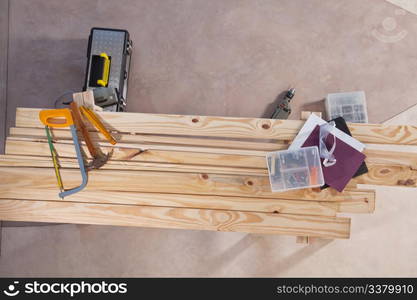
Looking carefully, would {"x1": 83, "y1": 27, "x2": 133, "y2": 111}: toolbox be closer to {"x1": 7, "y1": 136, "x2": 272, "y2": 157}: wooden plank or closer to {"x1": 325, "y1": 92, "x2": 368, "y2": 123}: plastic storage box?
{"x1": 7, "y1": 136, "x2": 272, "y2": 157}: wooden plank

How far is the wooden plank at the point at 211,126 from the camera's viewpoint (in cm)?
187

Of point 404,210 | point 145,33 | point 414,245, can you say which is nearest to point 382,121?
point 404,210

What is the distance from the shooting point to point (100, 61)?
2277 mm

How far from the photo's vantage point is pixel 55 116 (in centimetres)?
183

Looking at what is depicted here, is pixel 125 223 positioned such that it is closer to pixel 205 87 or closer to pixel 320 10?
pixel 205 87

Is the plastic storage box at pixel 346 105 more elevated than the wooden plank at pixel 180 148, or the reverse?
the plastic storage box at pixel 346 105

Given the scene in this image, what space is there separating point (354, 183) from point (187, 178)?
0.88 meters

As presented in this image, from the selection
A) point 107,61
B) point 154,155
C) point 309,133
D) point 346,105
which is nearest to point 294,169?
point 309,133

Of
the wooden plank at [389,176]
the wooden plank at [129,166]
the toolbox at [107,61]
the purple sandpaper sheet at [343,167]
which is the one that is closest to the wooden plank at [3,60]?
the toolbox at [107,61]

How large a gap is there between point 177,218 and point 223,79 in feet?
4.16

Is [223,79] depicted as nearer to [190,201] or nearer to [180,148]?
[180,148]

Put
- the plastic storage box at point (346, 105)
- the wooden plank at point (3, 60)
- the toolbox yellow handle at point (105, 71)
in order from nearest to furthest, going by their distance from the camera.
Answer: the toolbox yellow handle at point (105, 71) < the plastic storage box at point (346, 105) < the wooden plank at point (3, 60)

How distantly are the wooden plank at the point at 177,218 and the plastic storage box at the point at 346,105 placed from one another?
1.02 m

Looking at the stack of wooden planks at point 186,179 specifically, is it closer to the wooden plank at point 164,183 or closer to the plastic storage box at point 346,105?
the wooden plank at point 164,183
